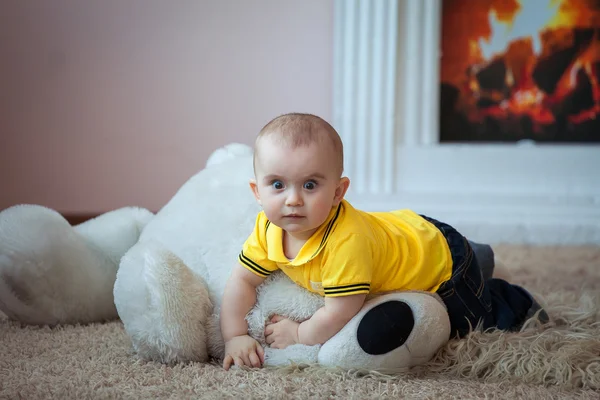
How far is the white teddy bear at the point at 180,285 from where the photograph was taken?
2.80 feet

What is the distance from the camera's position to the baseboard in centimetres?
202

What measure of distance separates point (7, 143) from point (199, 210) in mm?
1429

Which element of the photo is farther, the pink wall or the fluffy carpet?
the pink wall

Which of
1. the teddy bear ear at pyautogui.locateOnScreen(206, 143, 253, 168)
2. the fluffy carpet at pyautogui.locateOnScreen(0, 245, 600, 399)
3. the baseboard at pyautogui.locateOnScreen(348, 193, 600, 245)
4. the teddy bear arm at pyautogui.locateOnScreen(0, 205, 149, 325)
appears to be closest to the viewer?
the fluffy carpet at pyautogui.locateOnScreen(0, 245, 600, 399)

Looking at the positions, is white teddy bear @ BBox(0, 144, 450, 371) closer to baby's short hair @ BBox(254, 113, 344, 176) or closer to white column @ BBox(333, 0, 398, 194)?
baby's short hair @ BBox(254, 113, 344, 176)

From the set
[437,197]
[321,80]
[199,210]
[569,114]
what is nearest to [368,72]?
[321,80]

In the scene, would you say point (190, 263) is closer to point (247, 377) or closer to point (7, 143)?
point (247, 377)

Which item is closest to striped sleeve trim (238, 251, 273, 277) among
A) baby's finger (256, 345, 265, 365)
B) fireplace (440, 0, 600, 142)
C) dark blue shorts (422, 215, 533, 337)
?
baby's finger (256, 345, 265, 365)

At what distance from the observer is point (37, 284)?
1.04m

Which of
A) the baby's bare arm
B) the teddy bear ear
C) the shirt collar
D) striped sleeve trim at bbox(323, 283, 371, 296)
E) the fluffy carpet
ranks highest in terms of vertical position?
the teddy bear ear

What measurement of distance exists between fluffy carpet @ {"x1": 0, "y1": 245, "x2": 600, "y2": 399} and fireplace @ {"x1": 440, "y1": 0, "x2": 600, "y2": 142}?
1264 millimetres

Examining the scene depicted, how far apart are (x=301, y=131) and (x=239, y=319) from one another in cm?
27

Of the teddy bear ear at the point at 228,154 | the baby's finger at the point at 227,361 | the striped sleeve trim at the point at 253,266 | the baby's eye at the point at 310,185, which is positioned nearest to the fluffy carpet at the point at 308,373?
the baby's finger at the point at 227,361

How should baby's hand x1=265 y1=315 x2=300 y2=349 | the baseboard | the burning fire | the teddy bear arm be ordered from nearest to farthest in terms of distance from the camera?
baby's hand x1=265 y1=315 x2=300 y2=349 < the teddy bear arm < the baseboard < the burning fire
